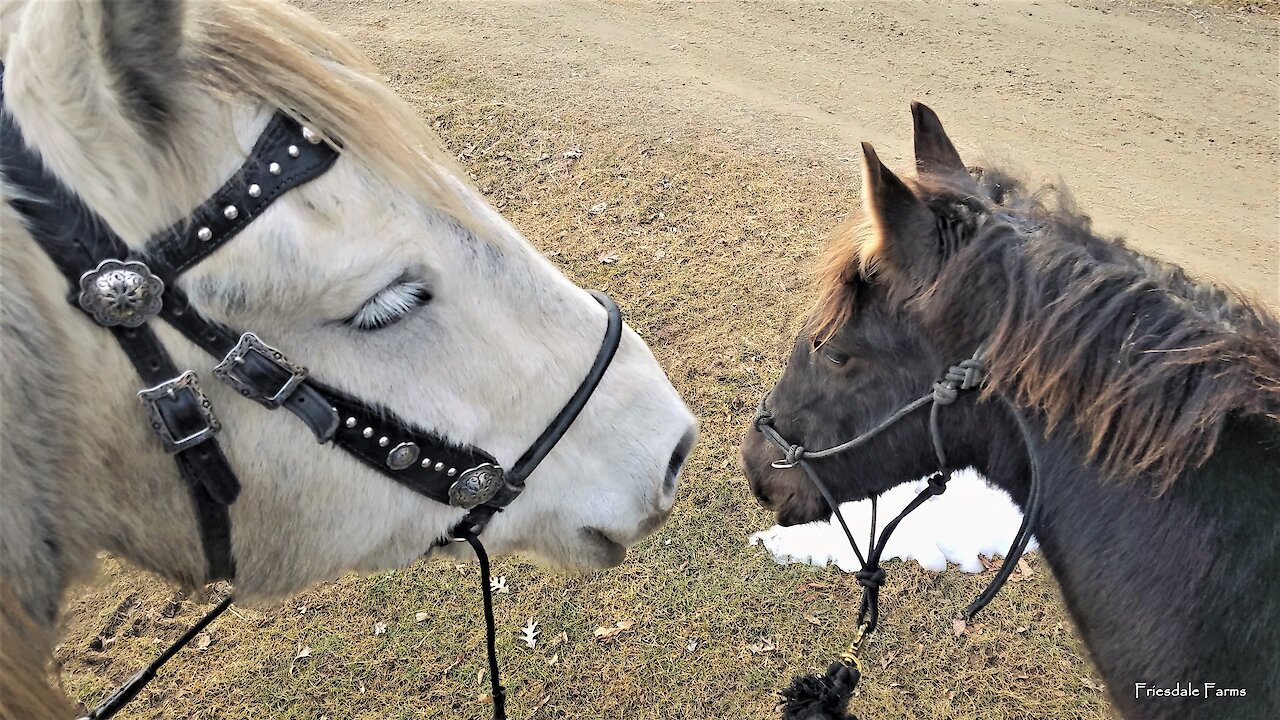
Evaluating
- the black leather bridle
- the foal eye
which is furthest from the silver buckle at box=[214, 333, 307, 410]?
the foal eye

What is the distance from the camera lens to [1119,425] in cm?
183

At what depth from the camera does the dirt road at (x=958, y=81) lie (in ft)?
22.1

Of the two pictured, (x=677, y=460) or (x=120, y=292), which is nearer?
(x=120, y=292)

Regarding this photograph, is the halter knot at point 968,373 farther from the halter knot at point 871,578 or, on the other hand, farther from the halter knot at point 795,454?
the halter knot at point 871,578

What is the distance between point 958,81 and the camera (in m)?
8.33

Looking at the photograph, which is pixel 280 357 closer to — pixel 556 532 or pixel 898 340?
pixel 556 532

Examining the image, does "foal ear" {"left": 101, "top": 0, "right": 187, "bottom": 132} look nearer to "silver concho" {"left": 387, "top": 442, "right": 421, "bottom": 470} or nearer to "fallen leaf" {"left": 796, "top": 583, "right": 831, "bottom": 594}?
"silver concho" {"left": 387, "top": 442, "right": 421, "bottom": 470}

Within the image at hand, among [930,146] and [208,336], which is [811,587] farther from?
[208,336]

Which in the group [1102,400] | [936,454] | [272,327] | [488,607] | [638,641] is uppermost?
[272,327]

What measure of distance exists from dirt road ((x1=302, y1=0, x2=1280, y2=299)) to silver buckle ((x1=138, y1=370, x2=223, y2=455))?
262 inches

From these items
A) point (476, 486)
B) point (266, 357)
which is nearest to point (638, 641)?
point (476, 486)

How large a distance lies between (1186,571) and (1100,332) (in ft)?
2.03

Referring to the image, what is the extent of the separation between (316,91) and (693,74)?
26.9ft

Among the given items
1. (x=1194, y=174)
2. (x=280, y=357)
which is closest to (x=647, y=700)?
(x=280, y=357)
